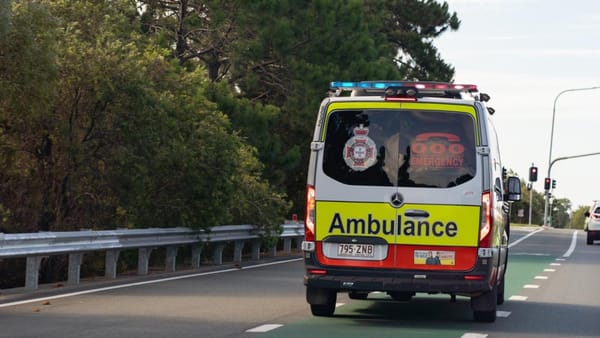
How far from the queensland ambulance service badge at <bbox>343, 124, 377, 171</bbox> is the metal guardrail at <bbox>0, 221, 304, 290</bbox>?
474 cm

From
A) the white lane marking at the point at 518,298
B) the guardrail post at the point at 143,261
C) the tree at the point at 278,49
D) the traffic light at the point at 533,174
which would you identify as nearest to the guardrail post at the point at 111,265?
the guardrail post at the point at 143,261

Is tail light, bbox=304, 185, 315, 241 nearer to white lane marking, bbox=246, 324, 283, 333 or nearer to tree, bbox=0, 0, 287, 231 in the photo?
white lane marking, bbox=246, 324, 283, 333

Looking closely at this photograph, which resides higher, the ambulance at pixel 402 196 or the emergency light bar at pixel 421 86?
the emergency light bar at pixel 421 86

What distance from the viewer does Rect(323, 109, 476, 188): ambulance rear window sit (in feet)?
43.4

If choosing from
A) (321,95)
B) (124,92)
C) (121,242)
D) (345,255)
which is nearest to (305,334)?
(345,255)

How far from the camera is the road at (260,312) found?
12.6m

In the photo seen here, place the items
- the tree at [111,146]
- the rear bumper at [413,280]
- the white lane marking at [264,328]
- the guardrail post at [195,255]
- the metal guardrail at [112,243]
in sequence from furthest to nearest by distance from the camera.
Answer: the guardrail post at [195,255] < the tree at [111,146] < the metal guardrail at [112,243] < the rear bumper at [413,280] < the white lane marking at [264,328]

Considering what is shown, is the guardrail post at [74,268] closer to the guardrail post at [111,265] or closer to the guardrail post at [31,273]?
the guardrail post at [31,273]

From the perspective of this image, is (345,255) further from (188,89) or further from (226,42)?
(226,42)

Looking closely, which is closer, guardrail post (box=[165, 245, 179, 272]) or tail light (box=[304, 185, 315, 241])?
tail light (box=[304, 185, 315, 241])

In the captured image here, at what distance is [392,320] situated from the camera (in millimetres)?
14266

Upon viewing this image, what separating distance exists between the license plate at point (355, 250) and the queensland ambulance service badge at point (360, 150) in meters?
0.79

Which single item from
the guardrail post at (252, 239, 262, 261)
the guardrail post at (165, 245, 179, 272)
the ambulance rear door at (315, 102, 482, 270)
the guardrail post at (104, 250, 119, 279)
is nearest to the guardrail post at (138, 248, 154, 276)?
the guardrail post at (104, 250, 119, 279)

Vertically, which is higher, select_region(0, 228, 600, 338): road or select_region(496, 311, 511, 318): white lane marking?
select_region(496, 311, 511, 318): white lane marking
